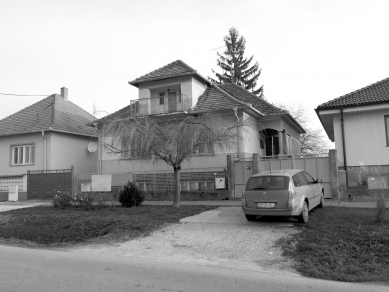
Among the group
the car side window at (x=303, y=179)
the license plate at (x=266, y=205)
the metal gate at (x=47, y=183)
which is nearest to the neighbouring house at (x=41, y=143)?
the metal gate at (x=47, y=183)

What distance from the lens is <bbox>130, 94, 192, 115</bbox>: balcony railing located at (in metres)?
21.7

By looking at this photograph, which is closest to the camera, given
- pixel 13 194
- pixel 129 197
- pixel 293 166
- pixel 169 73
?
pixel 129 197

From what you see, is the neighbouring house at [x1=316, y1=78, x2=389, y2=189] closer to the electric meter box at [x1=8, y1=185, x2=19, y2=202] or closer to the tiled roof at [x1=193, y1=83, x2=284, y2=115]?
the tiled roof at [x1=193, y1=83, x2=284, y2=115]

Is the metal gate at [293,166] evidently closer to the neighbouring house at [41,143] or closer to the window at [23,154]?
the neighbouring house at [41,143]

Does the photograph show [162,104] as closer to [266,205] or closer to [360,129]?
[360,129]

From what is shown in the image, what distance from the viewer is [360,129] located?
55.9ft

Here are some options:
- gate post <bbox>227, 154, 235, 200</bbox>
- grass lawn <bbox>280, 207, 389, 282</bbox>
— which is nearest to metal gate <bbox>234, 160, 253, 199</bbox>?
gate post <bbox>227, 154, 235, 200</bbox>

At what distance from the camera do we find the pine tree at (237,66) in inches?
1763

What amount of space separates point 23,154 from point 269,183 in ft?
65.9

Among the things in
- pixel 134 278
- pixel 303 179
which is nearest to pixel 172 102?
pixel 303 179

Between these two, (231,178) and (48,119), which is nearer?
(231,178)

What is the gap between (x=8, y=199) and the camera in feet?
70.8

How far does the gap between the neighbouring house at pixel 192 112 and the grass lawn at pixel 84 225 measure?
571cm

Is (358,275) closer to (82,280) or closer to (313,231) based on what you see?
(313,231)
